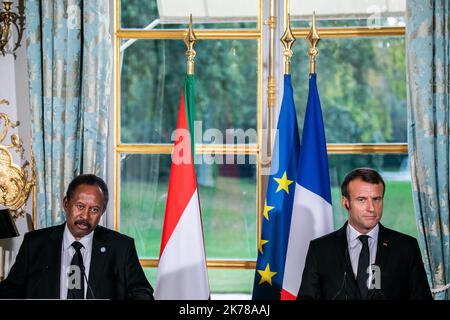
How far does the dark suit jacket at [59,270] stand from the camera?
12.6 ft

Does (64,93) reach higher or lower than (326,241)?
higher

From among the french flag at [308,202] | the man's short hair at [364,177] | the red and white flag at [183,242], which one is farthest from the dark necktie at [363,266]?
the red and white flag at [183,242]

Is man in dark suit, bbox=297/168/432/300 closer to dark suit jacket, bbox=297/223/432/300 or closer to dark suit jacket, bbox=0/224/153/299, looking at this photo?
dark suit jacket, bbox=297/223/432/300

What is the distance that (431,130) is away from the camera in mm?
4438

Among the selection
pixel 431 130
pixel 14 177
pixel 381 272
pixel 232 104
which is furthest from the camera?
pixel 232 104

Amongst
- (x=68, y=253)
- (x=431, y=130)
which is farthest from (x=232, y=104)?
(x=68, y=253)

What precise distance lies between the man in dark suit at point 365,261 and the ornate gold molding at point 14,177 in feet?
6.41

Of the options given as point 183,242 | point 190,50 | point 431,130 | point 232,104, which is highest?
point 190,50

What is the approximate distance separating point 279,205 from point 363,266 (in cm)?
88

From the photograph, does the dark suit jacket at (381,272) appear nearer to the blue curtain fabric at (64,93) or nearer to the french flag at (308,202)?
the french flag at (308,202)

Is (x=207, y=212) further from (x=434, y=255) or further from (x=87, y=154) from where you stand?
(x=434, y=255)

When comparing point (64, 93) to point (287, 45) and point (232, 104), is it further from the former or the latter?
point (287, 45)

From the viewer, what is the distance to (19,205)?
15.4 feet

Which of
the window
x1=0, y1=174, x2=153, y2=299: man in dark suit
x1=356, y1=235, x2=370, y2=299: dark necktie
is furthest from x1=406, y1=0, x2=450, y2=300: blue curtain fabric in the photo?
x1=0, y1=174, x2=153, y2=299: man in dark suit
